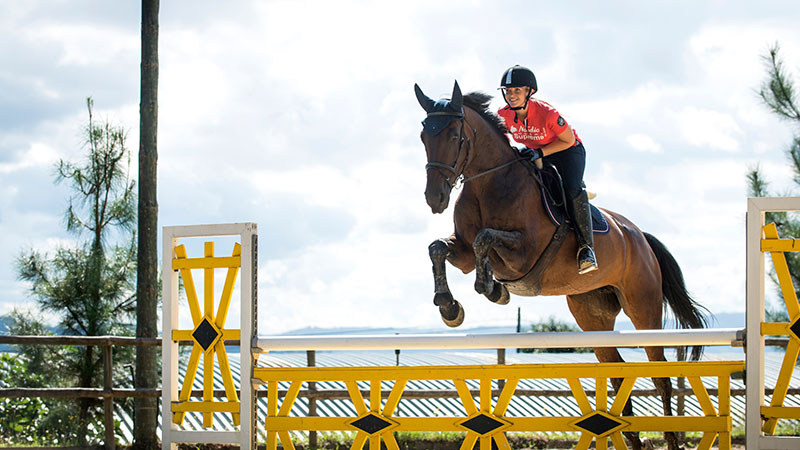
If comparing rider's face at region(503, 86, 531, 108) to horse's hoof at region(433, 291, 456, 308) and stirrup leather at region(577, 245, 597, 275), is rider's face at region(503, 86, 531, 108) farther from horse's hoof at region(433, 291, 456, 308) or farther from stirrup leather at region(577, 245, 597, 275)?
horse's hoof at region(433, 291, 456, 308)

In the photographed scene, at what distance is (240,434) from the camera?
3.70m

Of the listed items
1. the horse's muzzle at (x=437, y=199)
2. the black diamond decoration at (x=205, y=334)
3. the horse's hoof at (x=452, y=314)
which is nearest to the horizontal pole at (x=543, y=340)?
the horse's hoof at (x=452, y=314)

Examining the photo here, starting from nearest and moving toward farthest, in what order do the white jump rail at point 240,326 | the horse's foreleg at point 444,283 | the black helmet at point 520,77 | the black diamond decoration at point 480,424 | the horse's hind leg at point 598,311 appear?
the black diamond decoration at point 480,424 < the white jump rail at point 240,326 < the horse's foreleg at point 444,283 < the black helmet at point 520,77 < the horse's hind leg at point 598,311

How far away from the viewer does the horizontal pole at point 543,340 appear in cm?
334

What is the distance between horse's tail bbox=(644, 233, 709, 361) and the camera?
5094mm

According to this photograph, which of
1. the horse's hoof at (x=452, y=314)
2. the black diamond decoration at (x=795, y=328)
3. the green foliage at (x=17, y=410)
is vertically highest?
the horse's hoof at (x=452, y=314)

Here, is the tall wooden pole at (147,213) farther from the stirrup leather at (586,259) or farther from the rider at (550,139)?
the stirrup leather at (586,259)

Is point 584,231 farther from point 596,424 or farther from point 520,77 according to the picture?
point 596,424

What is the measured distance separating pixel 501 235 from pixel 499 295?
1.00 ft

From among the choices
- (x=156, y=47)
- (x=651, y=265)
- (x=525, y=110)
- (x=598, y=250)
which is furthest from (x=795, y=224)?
(x=156, y=47)

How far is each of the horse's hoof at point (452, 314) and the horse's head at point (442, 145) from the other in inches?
18.4

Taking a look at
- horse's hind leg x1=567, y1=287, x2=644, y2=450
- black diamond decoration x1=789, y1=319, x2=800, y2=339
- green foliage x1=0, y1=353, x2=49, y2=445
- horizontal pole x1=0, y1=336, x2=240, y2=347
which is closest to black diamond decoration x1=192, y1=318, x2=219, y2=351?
horse's hind leg x1=567, y1=287, x2=644, y2=450

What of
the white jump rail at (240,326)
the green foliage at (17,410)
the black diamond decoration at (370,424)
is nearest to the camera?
the black diamond decoration at (370,424)

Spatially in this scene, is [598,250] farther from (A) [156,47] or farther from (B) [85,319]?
(B) [85,319]
